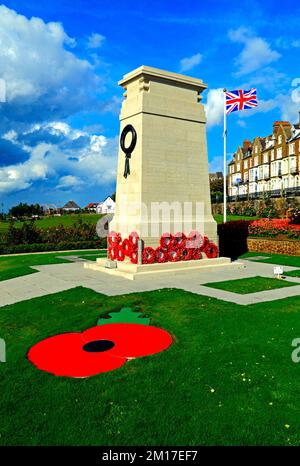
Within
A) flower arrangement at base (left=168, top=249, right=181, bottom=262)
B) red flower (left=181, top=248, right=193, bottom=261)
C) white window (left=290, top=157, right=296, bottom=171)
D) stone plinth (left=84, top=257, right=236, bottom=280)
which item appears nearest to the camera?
stone plinth (left=84, top=257, right=236, bottom=280)

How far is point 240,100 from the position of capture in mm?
21969

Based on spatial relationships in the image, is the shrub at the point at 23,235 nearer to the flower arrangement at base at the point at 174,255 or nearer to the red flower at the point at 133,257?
the red flower at the point at 133,257

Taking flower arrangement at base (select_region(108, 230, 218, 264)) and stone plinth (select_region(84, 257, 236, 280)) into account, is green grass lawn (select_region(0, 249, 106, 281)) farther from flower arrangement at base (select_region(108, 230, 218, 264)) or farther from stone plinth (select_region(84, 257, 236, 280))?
flower arrangement at base (select_region(108, 230, 218, 264))

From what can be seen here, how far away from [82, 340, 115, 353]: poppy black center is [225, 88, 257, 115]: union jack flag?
60.6 feet

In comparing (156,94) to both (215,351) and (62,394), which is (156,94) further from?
(62,394)

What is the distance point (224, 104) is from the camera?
22.9 meters

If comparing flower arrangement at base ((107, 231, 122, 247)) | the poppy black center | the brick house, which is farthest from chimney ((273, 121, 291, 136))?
the poppy black center

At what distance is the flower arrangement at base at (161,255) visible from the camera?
1506 cm

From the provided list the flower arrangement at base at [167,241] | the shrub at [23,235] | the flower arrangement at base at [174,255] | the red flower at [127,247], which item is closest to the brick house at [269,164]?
the shrub at [23,235]

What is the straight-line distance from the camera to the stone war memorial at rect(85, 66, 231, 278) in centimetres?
1477

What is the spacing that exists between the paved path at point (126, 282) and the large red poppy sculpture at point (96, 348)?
10.8 ft

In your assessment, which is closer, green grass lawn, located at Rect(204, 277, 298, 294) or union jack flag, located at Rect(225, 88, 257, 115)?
green grass lawn, located at Rect(204, 277, 298, 294)
